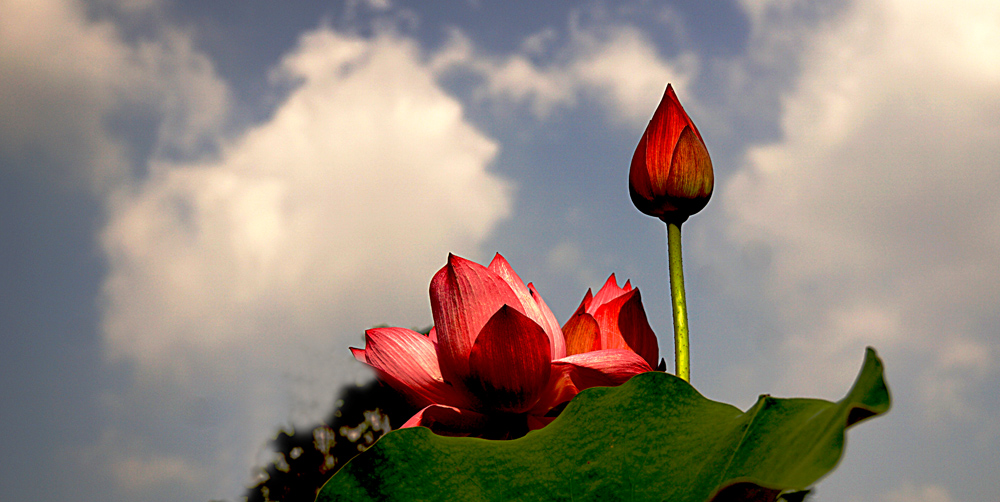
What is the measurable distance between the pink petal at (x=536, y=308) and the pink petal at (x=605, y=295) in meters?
0.04

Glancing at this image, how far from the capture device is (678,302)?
470 millimetres

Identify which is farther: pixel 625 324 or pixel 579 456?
pixel 625 324

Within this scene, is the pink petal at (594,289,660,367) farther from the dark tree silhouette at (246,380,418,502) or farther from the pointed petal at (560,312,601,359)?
the dark tree silhouette at (246,380,418,502)

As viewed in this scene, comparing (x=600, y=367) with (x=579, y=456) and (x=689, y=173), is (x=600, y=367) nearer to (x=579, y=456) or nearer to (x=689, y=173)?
(x=579, y=456)

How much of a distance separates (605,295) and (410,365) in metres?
0.15

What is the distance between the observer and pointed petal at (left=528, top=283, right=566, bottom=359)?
448 millimetres

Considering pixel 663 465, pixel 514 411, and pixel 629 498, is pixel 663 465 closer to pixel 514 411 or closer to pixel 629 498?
pixel 629 498

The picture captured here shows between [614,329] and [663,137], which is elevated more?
[663,137]

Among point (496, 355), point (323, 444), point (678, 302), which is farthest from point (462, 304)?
point (323, 444)

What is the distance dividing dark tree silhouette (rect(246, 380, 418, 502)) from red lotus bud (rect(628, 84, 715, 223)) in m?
2.86

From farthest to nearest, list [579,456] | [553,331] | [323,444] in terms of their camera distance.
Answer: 1. [323,444]
2. [553,331]
3. [579,456]

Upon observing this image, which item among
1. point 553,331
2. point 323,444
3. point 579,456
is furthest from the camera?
point 323,444

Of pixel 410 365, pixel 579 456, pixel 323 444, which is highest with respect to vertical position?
pixel 323 444

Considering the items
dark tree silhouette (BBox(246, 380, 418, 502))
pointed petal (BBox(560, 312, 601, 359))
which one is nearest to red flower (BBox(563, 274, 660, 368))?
pointed petal (BBox(560, 312, 601, 359))
